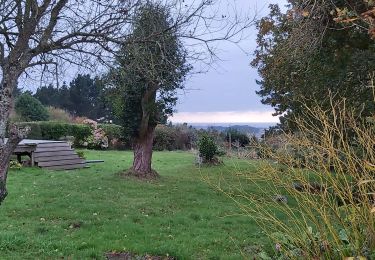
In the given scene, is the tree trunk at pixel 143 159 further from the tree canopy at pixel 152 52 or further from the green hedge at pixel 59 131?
the green hedge at pixel 59 131

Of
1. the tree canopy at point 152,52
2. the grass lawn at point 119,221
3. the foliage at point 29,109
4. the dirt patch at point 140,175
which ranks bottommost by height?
the grass lawn at point 119,221

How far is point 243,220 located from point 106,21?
4.08 meters

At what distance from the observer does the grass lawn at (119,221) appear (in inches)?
206

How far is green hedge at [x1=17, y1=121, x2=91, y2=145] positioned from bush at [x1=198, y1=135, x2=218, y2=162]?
1131 centimetres

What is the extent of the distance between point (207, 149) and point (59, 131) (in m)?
12.2

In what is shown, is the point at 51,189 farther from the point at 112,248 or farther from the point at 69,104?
the point at 69,104

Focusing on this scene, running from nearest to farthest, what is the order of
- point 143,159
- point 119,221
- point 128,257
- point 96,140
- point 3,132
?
point 3,132
point 128,257
point 119,221
point 143,159
point 96,140

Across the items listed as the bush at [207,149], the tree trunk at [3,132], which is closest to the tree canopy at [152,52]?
the tree trunk at [3,132]

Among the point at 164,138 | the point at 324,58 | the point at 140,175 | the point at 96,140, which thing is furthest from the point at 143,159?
the point at 164,138

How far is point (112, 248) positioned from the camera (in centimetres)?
525

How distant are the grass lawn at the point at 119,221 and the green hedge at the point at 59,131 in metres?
14.3

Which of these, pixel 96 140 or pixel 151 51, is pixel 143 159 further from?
pixel 96 140

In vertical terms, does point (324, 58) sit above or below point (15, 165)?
above

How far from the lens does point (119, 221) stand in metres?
6.62
